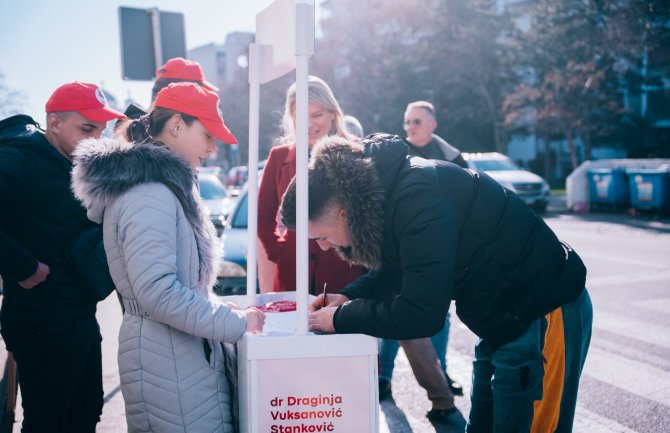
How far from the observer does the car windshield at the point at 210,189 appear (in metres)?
10.4

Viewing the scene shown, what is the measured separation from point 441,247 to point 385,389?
104 inches

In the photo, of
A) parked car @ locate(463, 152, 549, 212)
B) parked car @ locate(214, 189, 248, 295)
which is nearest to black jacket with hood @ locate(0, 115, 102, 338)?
parked car @ locate(214, 189, 248, 295)

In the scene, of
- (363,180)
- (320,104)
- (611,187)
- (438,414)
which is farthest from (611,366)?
(611,187)

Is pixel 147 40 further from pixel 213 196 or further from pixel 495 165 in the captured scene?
pixel 495 165

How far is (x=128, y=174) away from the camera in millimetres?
1988

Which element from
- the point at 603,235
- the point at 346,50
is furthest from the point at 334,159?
the point at 346,50

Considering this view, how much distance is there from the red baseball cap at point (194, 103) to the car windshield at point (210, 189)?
8.20 meters

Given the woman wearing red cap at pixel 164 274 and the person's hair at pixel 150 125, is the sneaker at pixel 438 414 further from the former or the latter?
the person's hair at pixel 150 125

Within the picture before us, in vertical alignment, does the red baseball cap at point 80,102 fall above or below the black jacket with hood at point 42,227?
above

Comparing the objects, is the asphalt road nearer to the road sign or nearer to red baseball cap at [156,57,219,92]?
red baseball cap at [156,57,219,92]

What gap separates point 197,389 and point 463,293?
998mm

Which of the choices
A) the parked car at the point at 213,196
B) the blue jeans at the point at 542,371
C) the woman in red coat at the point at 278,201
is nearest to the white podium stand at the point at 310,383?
the blue jeans at the point at 542,371

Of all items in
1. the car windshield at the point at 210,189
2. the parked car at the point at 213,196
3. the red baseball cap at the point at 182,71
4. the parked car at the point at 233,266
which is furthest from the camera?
the car windshield at the point at 210,189

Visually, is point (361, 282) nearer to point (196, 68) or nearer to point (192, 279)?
point (192, 279)
